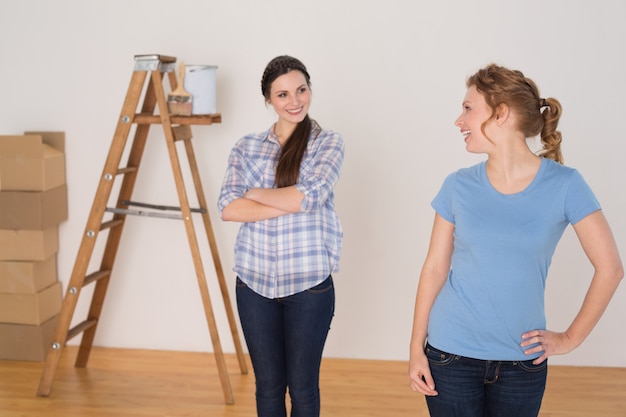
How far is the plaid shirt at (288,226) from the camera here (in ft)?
8.09

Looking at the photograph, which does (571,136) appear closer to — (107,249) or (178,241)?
(178,241)

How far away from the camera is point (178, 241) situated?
4.08 meters

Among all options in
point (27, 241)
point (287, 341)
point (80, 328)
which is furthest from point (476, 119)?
point (27, 241)

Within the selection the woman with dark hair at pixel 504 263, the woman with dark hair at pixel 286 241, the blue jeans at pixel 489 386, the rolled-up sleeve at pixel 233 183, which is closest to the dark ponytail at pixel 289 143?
the woman with dark hair at pixel 286 241

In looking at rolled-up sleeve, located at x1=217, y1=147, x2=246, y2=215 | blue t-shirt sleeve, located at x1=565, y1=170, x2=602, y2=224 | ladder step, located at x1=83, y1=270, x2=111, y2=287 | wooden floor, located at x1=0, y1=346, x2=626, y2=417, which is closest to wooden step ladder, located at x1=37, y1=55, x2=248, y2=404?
ladder step, located at x1=83, y1=270, x2=111, y2=287

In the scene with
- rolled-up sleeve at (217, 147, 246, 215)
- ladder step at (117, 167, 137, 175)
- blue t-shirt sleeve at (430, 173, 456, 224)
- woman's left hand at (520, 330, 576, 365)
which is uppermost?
blue t-shirt sleeve at (430, 173, 456, 224)

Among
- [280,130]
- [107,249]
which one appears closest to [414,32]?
[280,130]

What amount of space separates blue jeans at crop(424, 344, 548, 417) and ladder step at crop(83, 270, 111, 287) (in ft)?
7.88

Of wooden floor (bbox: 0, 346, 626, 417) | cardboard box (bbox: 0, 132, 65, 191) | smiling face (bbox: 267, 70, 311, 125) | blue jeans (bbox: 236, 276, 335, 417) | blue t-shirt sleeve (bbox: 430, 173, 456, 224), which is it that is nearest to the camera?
blue t-shirt sleeve (bbox: 430, 173, 456, 224)

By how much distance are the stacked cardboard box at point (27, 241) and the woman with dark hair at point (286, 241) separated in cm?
155

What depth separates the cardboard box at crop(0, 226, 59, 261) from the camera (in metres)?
3.81

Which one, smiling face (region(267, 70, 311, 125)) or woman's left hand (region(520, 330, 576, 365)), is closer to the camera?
woman's left hand (region(520, 330, 576, 365))

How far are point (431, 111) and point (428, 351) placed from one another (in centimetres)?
231

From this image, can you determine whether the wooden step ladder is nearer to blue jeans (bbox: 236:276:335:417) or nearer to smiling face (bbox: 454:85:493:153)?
blue jeans (bbox: 236:276:335:417)
